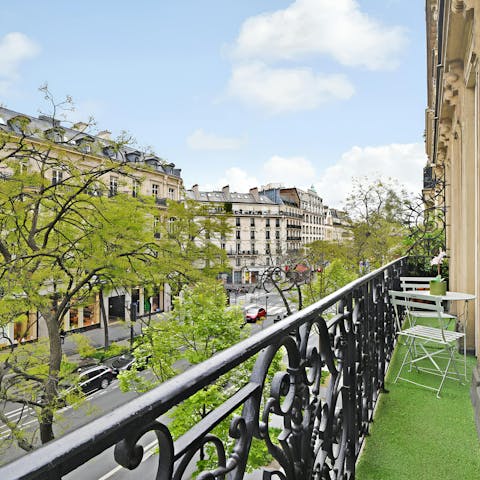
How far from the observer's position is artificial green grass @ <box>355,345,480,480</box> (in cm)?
304

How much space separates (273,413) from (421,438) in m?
2.86

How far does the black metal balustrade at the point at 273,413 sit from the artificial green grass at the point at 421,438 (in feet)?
0.83

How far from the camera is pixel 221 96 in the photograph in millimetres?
120500

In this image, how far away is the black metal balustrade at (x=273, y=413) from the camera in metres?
0.64

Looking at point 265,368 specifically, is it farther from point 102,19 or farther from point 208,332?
point 102,19

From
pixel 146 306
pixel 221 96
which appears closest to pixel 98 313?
pixel 146 306

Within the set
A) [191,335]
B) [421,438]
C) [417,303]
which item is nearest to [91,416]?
[191,335]

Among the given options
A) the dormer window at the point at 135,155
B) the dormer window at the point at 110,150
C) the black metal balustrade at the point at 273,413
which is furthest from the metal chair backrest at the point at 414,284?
the dormer window at the point at 135,155

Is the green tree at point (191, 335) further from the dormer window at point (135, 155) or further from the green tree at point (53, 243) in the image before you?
the dormer window at point (135, 155)

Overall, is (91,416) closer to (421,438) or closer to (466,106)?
(421,438)

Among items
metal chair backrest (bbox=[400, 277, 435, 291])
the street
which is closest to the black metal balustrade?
metal chair backrest (bbox=[400, 277, 435, 291])

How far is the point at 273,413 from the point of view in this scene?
55.2 inches

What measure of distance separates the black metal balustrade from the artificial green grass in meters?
0.25

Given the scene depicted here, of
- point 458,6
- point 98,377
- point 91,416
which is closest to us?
point 458,6
